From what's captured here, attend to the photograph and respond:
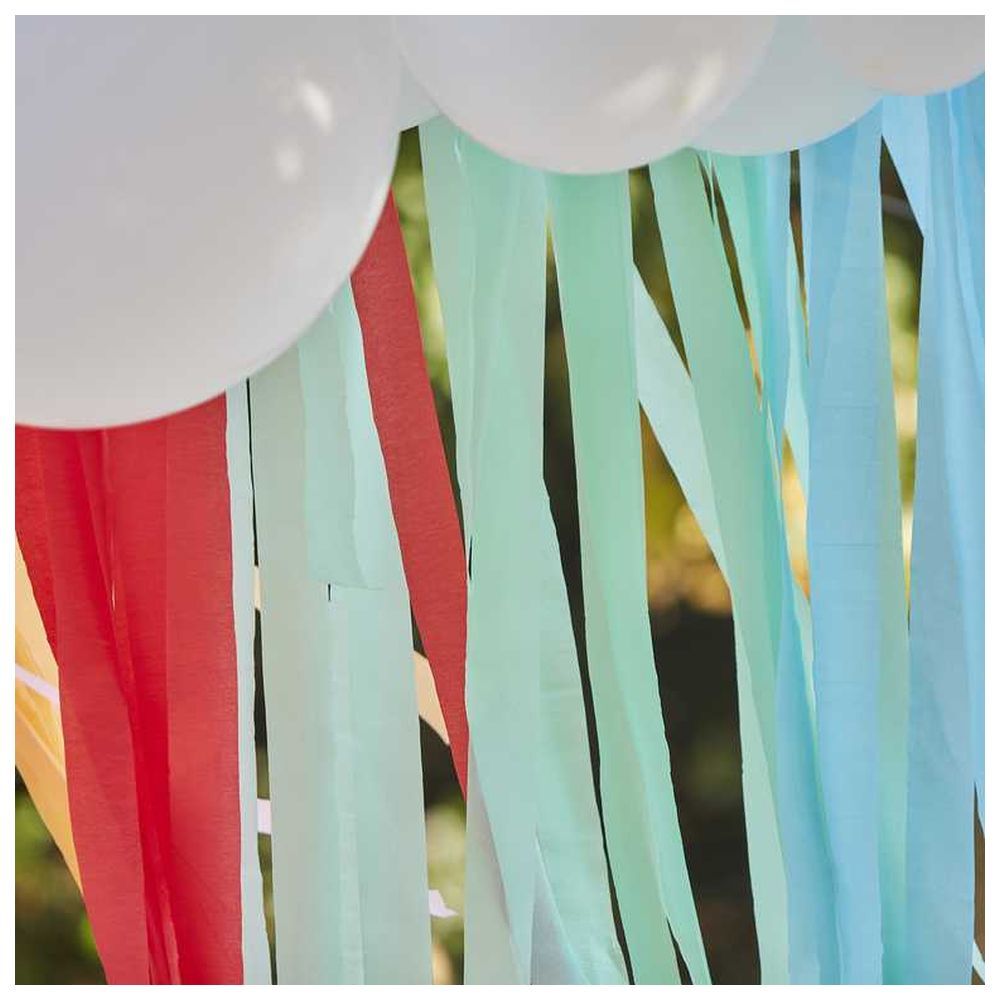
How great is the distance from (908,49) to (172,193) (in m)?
0.33

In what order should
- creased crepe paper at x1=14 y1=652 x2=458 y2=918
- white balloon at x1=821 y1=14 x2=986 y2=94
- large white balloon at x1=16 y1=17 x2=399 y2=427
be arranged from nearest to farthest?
large white balloon at x1=16 y1=17 x2=399 y2=427, white balloon at x1=821 y1=14 x2=986 y2=94, creased crepe paper at x1=14 y1=652 x2=458 y2=918

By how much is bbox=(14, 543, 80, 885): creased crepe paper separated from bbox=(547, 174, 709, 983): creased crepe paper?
0.34 metres

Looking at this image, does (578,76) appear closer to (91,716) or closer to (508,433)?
(508,433)

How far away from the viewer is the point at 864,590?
0.73m

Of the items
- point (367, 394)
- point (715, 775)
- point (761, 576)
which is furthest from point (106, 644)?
point (715, 775)

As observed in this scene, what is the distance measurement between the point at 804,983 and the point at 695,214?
41 centimetres

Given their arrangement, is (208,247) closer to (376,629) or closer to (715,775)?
(376,629)

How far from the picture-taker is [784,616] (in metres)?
0.76

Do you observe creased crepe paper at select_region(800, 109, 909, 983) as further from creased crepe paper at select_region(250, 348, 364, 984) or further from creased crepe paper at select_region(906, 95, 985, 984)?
creased crepe paper at select_region(250, 348, 364, 984)

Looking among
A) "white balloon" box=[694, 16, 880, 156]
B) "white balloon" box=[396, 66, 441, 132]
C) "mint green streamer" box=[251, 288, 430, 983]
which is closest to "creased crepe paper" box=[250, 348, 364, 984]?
"mint green streamer" box=[251, 288, 430, 983]

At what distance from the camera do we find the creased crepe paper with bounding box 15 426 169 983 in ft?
2.27

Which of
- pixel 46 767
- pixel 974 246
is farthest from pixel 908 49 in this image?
pixel 46 767

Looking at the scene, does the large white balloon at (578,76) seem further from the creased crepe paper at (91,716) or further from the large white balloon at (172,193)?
the creased crepe paper at (91,716)

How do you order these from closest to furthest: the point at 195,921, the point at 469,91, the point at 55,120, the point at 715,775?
the point at 55,120 < the point at 469,91 < the point at 195,921 < the point at 715,775
